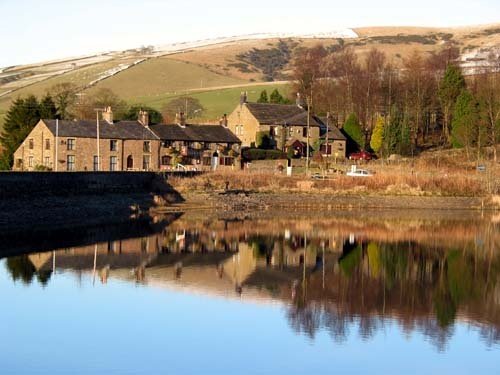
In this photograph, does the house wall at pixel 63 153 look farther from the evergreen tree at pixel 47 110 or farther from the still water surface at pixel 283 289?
the still water surface at pixel 283 289

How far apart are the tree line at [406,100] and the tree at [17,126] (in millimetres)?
33836

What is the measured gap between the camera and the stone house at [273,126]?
319 ft

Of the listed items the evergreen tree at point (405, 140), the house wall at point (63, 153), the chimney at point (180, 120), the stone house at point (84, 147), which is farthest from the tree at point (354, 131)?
the house wall at point (63, 153)

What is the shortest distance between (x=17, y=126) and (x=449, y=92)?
45124mm

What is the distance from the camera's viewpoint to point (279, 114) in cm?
10038

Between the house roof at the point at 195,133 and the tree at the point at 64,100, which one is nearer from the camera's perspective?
the house roof at the point at 195,133

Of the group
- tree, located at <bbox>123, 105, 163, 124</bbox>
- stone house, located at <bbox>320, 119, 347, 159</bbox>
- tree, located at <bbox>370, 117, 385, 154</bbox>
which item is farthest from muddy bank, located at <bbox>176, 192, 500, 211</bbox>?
tree, located at <bbox>123, 105, 163, 124</bbox>

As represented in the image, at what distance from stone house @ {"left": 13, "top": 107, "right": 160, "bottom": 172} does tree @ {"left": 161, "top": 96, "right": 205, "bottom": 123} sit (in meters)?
38.8

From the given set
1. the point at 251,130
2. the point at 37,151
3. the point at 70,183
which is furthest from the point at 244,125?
the point at 70,183

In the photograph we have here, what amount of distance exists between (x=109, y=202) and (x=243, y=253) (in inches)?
764

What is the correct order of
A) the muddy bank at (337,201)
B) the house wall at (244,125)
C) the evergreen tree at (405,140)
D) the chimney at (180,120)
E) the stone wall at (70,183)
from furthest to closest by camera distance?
the house wall at (244,125) < the chimney at (180,120) < the evergreen tree at (405,140) < the muddy bank at (337,201) < the stone wall at (70,183)

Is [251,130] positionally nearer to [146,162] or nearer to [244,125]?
[244,125]

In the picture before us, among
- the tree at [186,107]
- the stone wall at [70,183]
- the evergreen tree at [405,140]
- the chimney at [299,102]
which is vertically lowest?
the stone wall at [70,183]

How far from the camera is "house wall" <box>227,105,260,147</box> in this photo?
9825 centimetres
